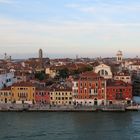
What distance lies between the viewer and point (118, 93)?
19.2 m

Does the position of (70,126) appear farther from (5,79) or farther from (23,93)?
(5,79)

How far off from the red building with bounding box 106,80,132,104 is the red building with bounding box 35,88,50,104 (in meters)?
2.22

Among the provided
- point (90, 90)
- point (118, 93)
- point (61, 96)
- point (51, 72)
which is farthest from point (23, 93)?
point (51, 72)

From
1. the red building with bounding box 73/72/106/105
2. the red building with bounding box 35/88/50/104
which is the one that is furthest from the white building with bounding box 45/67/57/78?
the red building with bounding box 73/72/106/105

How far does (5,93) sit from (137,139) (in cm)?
846

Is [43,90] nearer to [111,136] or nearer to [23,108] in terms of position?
[23,108]

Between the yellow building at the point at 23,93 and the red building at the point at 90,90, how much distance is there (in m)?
1.60

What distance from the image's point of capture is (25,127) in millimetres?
14086

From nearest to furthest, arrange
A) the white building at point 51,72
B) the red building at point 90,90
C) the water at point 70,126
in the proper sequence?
the water at point 70,126
the red building at point 90,90
the white building at point 51,72

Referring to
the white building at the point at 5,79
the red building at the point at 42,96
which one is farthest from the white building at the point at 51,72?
the red building at the point at 42,96

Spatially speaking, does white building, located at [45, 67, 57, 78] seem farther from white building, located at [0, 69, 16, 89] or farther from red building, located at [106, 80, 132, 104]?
red building, located at [106, 80, 132, 104]

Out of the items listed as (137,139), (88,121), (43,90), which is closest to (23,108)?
(43,90)

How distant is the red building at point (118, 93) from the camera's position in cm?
1916

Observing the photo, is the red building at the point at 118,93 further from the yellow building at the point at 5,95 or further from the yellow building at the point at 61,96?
the yellow building at the point at 5,95
